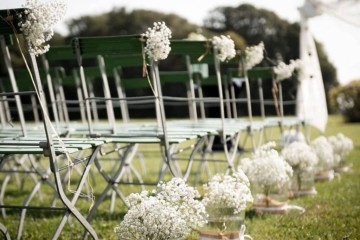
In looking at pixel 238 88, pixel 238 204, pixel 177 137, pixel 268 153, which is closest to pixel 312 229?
pixel 268 153

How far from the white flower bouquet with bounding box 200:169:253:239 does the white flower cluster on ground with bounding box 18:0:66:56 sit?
1365 mm

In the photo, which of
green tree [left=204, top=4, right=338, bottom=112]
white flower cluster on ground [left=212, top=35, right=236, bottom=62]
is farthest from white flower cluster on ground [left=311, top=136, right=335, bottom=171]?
green tree [left=204, top=4, right=338, bottom=112]

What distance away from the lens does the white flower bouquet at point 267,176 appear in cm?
425

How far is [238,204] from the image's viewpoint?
3.15 m

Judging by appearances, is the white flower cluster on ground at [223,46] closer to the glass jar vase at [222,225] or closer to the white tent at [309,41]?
the glass jar vase at [222,225]

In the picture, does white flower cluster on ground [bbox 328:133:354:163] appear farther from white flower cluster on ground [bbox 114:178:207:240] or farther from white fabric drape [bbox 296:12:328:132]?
white flower cluster on ground [bbox 114:178:207:240]

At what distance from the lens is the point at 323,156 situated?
617 cm

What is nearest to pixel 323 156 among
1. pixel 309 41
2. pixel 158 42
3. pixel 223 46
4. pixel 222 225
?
pixel 223 46

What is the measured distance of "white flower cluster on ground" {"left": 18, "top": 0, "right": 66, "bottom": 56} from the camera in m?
2.56

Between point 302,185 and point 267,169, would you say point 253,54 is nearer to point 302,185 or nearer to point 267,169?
point 267,169

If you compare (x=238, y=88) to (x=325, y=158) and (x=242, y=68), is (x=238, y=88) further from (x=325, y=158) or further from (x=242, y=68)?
(x=242, y=68)

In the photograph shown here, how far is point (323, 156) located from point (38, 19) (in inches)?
176

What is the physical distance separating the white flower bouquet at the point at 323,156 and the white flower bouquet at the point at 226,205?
303 cm

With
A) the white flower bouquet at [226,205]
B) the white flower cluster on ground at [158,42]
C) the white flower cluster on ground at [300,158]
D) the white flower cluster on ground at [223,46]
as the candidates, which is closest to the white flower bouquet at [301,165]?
the white flower cluster on ground at [300,158]
